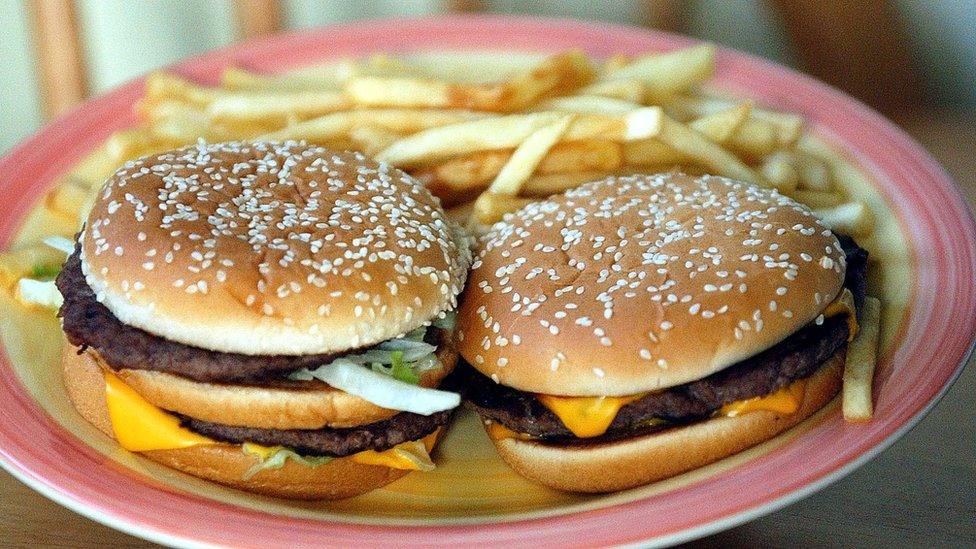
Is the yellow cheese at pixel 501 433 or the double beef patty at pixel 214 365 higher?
the double beef patty at pixel 214 365

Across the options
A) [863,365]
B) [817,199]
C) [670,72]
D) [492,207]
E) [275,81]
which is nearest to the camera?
[863,365]

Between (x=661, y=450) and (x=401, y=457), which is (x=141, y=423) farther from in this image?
(x=661, y=450)

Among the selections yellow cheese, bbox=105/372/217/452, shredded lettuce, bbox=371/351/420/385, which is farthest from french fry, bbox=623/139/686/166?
yellow cheese, bbox=105/372/217/452

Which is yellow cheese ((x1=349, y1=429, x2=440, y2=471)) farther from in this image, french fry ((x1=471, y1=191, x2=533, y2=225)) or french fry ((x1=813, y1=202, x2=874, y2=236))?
french fry ((x1=813, y1=202, x2=874, y2=236))

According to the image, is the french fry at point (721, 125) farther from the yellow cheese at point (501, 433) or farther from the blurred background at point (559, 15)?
→ the blurred background at point (559, 15)

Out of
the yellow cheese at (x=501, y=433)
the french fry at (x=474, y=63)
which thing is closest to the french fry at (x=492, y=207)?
the yellow cheese at (x=501, y=433)

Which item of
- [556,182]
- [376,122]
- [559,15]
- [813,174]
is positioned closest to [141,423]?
[376,122]
